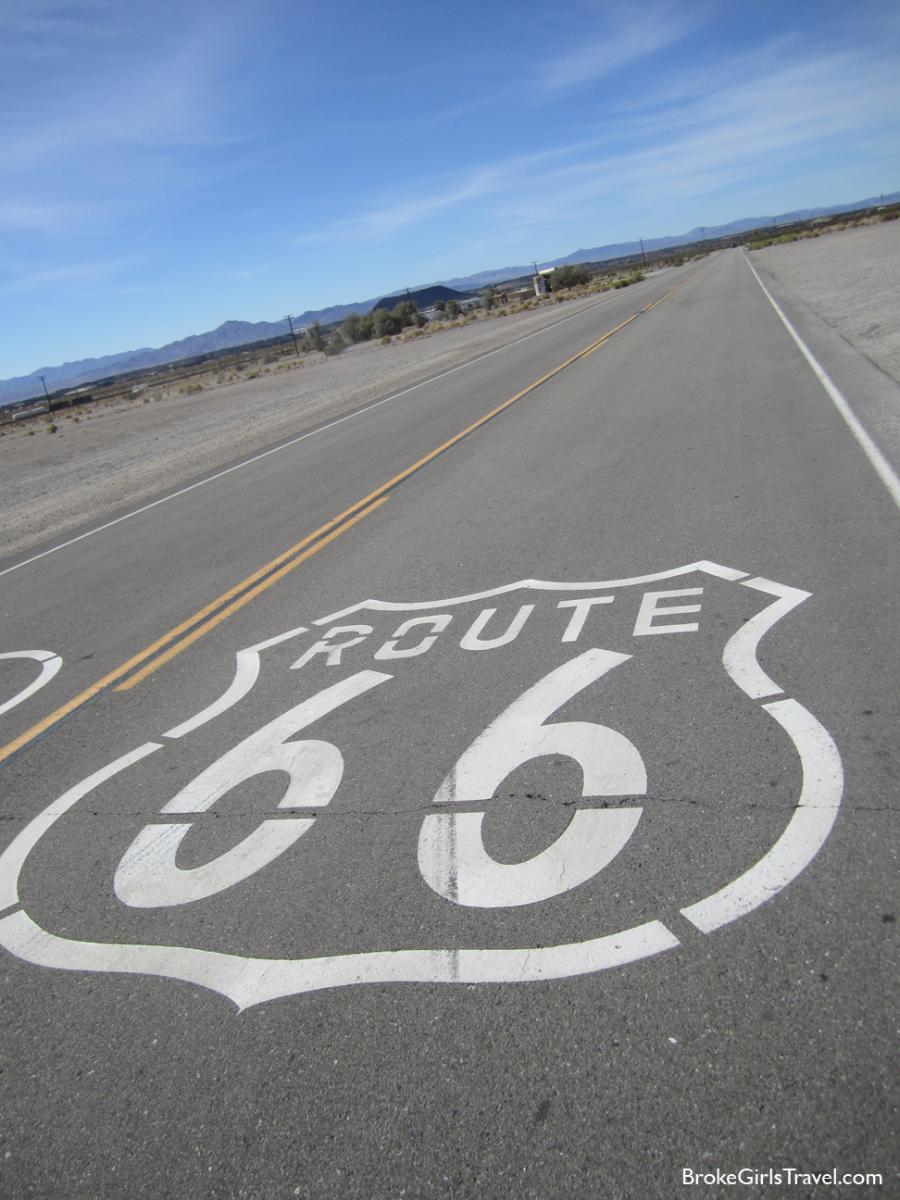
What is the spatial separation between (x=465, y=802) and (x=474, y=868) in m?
0.45

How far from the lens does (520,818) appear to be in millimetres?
3453

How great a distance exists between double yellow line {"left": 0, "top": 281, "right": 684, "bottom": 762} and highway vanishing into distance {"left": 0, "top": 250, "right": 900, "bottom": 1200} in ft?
0.19

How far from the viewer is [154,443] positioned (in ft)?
79.1

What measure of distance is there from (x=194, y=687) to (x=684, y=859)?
3.39m

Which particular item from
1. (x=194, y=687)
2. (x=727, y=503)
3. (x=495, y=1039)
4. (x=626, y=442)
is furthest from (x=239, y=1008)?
(x=626, y=442)

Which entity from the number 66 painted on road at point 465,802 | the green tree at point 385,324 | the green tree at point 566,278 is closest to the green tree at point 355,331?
the green tree at point 385,324

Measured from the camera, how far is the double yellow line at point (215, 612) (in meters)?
5.45

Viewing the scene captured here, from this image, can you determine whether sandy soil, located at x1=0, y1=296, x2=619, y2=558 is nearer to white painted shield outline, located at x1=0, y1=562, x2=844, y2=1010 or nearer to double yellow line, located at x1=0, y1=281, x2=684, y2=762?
double yellow line, located at x1=0, y1=281, x2=684, y2=762

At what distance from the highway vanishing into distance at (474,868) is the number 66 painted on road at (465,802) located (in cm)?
2

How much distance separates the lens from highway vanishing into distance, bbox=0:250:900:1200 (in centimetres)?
229

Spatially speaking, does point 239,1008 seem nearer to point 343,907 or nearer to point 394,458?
point 343,907

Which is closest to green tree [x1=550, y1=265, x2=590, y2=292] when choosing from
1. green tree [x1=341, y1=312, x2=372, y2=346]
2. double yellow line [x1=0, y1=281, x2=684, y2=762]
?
green tree [x1=341, y1=312, x2=372, y2=346]

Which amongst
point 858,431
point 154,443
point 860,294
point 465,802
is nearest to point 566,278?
point 860,294

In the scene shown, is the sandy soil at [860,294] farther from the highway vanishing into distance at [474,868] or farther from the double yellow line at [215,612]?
the highway vanishing into distance at [474,868]
